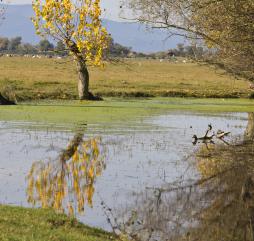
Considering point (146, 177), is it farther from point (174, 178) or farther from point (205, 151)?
point (205, 151)

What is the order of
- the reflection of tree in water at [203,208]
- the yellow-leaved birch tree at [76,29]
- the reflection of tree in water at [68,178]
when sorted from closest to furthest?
the reflection of tree in water at [203,208]
the reflection of tree in water at [68,178]
the yellow-leaved birch tree at [76,29]

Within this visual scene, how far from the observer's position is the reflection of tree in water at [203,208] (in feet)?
53.2

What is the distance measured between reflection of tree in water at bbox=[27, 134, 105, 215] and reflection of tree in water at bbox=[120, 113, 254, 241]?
1.92 m

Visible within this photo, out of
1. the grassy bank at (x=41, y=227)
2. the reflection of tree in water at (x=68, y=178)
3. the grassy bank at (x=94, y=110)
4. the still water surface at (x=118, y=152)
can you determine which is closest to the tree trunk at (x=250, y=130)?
the still water surface at (x=118, y=152)

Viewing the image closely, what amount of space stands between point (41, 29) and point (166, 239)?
44.4 metres

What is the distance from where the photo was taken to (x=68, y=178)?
22562 millimetres

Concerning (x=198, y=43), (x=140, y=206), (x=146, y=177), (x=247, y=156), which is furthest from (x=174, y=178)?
(x=198, y=43)

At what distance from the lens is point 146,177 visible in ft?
76.6

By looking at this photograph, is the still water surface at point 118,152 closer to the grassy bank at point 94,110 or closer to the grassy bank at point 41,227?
the grassy bank at point 41,227

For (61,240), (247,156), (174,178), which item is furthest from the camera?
(247,156)

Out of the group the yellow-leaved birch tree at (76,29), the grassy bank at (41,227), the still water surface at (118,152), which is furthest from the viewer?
the yellow-leaved birch tree at (76,29)

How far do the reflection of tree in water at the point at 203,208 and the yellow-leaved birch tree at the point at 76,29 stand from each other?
32.1 meters

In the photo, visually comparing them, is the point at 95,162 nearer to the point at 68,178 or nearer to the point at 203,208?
the point at 68,178

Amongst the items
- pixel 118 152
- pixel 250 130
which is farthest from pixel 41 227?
pixel 250 130
